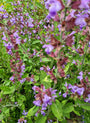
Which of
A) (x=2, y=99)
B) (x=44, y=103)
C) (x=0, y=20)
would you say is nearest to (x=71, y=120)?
(x=44, y=103)

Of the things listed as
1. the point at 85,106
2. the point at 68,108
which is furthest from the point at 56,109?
the point at 85,106

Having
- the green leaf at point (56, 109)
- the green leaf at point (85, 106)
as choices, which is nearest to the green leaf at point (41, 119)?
the green leaf at point (56, 109)

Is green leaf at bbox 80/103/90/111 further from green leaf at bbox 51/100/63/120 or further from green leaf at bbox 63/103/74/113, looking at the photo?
green leaf at bbox 51/100/63/120

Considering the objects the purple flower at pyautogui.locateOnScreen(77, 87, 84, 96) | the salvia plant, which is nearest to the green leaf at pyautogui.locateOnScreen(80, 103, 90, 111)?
the salvia plant

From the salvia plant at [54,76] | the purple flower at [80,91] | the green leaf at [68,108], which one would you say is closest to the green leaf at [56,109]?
the salvia plant at [54,76]

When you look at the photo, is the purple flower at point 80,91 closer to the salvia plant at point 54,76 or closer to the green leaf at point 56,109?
the salvia plant at point 54,76

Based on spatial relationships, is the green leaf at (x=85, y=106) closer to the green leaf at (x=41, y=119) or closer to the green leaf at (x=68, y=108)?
the green leaf at (x=68, y=108)

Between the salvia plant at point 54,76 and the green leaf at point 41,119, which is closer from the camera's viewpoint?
the salvia plant at point 54,76

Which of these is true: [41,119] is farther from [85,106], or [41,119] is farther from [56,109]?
[85,106]

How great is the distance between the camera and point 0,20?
2590mm

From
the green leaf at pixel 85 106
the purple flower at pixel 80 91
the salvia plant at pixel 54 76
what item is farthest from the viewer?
the green leaf at pixel 85 106

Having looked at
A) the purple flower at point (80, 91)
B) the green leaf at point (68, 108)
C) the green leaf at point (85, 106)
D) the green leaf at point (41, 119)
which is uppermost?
the purple flower at point (80, 91)

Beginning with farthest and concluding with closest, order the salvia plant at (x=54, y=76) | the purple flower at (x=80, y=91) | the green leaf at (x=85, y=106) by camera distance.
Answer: the green leaf at (x=85, y=106), the purple flower at (x=80, y=91), the salvia plant at (x=54, y=76)

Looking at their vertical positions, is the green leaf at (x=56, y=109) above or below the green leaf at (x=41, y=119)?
above
